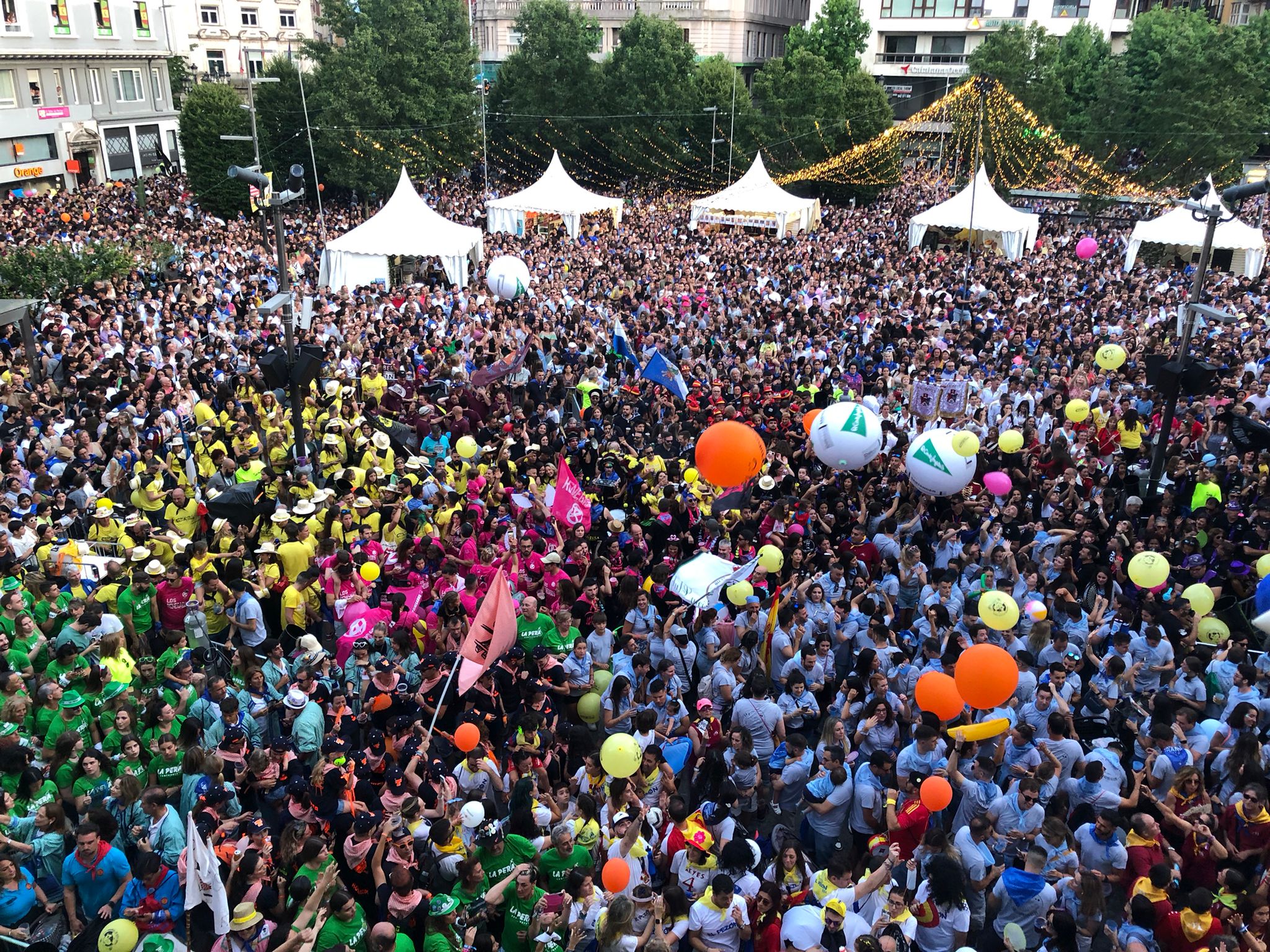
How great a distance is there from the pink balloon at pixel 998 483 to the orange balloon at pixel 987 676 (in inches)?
164

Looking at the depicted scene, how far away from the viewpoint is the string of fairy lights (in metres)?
34.8

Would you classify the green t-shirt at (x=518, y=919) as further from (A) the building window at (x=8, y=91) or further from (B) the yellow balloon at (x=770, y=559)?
(A) the building window at (x=8, y=91)

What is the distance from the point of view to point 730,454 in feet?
30.1

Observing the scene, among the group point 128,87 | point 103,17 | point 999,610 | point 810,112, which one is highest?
point 103,17

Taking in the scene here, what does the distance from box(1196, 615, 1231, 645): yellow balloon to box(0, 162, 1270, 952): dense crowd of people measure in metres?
0.16

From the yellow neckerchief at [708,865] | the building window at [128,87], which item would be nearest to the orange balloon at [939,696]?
the yellow neckerchief at [708,865]

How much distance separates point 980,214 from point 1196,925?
909 inches

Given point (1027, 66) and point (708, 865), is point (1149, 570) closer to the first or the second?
point (708, 865)

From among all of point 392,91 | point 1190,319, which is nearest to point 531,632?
point 1190,319

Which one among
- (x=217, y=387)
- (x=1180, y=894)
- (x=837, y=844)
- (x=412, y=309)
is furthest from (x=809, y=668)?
(x=412, y=309)

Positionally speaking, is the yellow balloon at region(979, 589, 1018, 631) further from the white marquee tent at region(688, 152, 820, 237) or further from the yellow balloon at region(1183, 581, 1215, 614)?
the white marquee tent at region(688, 152, 820, 237)

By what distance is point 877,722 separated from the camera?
647 cm

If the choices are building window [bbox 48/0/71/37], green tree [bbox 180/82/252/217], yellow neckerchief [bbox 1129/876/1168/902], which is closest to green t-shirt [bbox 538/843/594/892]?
yellow neckerchief [bbox 1129/876/1168/902]

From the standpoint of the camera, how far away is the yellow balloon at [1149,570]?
7836mm
